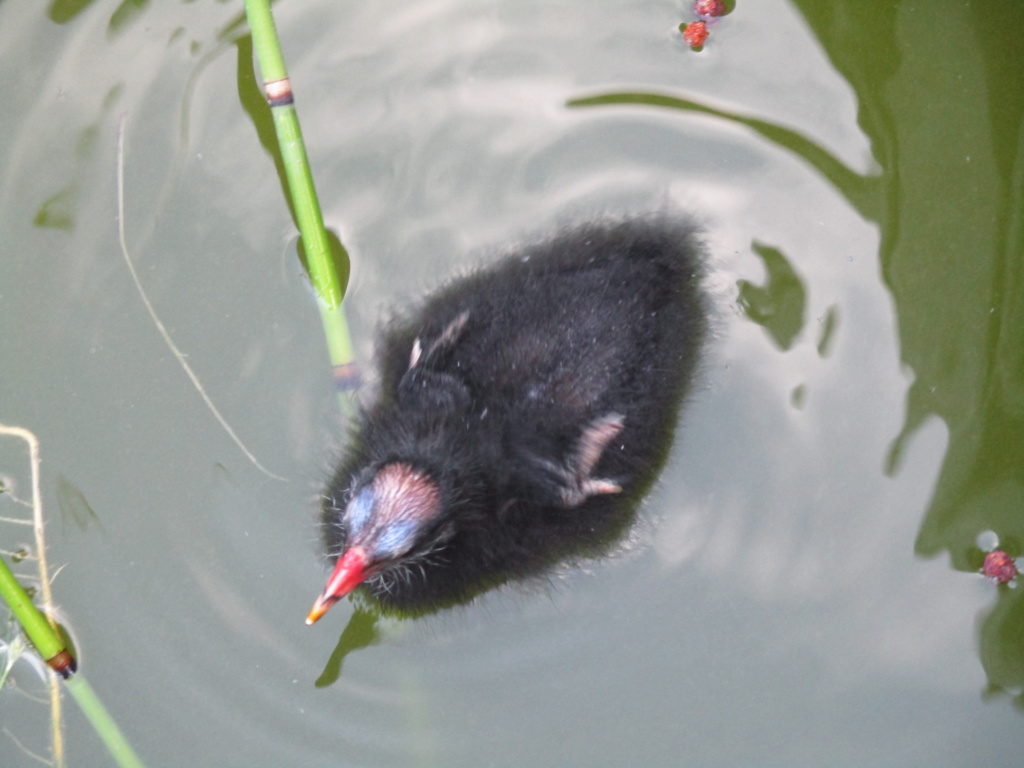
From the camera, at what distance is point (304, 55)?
3.56 m

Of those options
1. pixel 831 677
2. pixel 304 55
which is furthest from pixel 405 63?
pixel 831 677

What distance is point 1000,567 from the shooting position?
129 inches

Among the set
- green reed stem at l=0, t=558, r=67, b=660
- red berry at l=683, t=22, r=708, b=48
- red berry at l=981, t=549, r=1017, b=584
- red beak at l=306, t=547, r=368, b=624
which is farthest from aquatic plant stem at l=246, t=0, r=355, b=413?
red berry at l=981, t=549, r=1017, b=584

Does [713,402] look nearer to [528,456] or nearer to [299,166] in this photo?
[528,456]

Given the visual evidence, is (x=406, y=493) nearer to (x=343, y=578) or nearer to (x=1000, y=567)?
(x=343, y=578)

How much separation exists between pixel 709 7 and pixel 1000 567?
2.26 m

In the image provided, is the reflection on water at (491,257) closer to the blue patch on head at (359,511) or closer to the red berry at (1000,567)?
the red berry at (1000,567)

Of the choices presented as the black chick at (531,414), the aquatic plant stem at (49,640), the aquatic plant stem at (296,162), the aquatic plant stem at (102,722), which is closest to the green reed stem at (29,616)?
the aquatic plant stem at (49,640)

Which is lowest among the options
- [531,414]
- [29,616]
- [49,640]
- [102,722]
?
[102,722]

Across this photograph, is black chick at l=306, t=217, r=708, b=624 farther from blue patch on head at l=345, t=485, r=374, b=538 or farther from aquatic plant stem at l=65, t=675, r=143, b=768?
aquatic plant stem at l=65, t=675, r=143, b=768

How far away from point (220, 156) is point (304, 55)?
0.50 metres

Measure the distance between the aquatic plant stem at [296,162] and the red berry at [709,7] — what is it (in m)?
1.67

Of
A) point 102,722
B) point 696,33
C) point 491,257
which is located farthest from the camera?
point 696,33

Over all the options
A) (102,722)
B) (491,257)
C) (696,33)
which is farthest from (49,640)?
(696,33)
